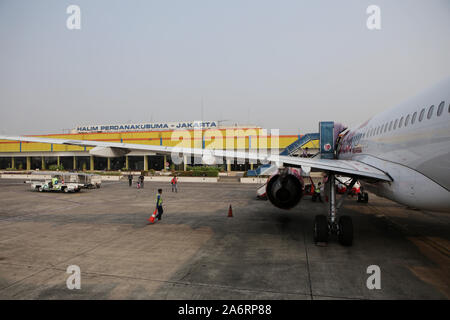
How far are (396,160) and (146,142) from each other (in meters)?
50.7

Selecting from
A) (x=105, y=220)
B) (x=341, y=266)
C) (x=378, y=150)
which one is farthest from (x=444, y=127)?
(x=105, y=220)

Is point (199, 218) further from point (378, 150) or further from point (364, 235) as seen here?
point (378, 150)

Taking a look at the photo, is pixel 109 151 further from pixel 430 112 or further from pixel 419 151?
pixel 430 112

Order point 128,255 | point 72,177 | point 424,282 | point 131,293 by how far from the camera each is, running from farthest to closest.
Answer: point 72,177, point 128,255, point 424,282, point 131,293

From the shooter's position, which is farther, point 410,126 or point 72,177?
point 72,177

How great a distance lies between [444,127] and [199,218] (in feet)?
34.5

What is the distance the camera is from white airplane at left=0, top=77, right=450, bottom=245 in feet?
21.0

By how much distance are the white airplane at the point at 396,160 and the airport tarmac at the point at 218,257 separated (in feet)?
5.18

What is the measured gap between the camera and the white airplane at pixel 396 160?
21.0 ft

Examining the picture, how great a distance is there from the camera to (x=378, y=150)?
9312 mm

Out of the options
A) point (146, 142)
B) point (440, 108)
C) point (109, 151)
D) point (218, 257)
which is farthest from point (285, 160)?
point (146, 142)

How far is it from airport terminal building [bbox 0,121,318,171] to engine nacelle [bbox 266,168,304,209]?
3372 cm

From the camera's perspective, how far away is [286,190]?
9.26 metres

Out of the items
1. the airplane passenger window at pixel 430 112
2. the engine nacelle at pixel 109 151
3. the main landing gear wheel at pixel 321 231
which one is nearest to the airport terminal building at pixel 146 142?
the engine nacelle at pixel 109 151
